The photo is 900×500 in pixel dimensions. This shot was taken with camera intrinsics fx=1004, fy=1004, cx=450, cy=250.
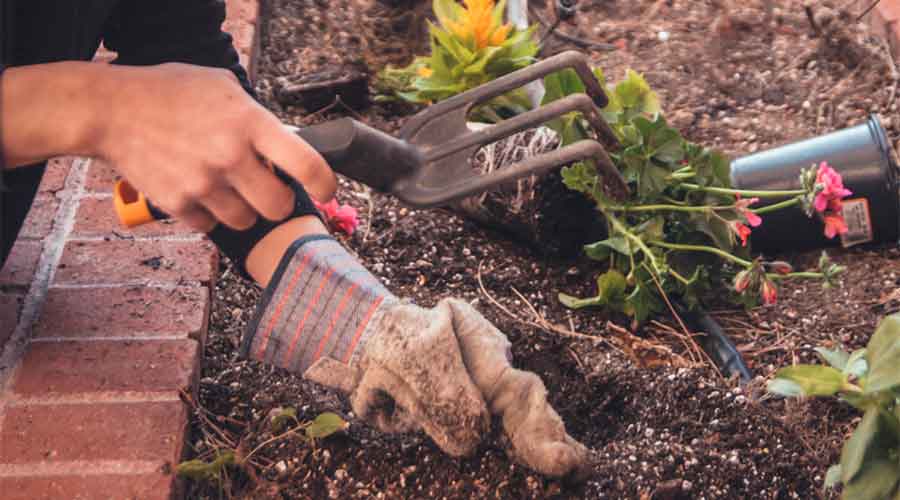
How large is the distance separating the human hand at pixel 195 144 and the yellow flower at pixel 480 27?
0.71m

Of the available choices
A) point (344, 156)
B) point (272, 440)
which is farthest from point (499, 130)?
point (272, 440)

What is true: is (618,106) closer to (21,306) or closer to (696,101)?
(696,101)

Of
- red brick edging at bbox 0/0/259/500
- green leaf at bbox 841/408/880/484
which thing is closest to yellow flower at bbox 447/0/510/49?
red brick edging at bbox 0/0/259/500

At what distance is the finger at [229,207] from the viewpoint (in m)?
0.94

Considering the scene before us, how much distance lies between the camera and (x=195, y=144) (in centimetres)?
91

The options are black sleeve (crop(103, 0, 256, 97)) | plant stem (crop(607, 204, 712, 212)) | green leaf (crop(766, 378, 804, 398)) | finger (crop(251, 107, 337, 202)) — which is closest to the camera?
finger (crop(251, 107, 337, 202))

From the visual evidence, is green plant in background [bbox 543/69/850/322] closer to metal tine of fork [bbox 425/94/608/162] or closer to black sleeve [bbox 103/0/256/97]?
metal tine of fork [bbox 425/94/608/162]

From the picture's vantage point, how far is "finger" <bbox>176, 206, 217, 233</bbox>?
0.95 metres

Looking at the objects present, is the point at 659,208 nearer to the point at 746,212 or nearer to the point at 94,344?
the point at 746,212

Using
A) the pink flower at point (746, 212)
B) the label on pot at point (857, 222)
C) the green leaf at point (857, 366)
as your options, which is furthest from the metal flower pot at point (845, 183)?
the green leaf at point (857, 366)

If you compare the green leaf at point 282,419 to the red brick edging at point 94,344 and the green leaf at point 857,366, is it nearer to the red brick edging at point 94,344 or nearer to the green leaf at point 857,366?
the red brick edging at point 94,344

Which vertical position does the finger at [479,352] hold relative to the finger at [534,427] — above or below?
above

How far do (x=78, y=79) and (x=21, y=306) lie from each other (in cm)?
55

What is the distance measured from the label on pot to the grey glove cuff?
0.84 meters
